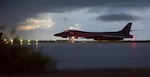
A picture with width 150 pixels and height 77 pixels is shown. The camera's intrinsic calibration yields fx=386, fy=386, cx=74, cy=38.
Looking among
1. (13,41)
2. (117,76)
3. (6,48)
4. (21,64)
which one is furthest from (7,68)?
(117,76)

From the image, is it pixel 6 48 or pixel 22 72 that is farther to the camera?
pixel 6 48

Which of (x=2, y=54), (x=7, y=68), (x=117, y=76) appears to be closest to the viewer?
(x=117, y=76)

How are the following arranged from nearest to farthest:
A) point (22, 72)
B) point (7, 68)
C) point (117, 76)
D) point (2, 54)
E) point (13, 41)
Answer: point (117, 76) < point (22, 72) < point (7, 68) < point (2, 54) < point (13, 41)

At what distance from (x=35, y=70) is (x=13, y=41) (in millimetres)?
5207

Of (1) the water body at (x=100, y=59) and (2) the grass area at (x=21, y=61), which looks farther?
(1) the water body at (x=100, y=59)

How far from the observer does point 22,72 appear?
837 inches

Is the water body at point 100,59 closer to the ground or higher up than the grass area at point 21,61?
closer to the ground

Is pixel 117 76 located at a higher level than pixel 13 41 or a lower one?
lower

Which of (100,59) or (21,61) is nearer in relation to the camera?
(21,61)

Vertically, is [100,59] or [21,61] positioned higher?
[21,61]

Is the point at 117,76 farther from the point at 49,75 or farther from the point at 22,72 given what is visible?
the point at 22,72

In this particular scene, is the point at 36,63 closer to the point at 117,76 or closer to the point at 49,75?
the point at 49,75

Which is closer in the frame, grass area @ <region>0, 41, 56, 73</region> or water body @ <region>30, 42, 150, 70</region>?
grass area @ <region>0, 41, 56, 73</region>

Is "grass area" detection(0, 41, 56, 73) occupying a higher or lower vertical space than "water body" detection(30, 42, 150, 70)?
higher
